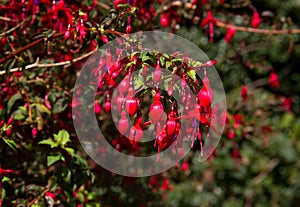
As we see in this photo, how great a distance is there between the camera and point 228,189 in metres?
3.95

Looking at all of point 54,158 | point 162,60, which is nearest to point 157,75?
point 162,60

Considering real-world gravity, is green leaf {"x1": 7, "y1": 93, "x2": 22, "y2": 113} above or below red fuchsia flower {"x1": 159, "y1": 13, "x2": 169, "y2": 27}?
above

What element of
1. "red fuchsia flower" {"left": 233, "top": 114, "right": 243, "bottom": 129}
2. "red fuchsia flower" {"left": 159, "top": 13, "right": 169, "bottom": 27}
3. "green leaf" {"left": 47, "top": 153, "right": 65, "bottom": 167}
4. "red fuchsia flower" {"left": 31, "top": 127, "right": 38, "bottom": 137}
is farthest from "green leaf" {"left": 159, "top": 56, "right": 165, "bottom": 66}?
"red fuchsia flower" {"left": 233, "top": 114, "right": 243, "bottom": 129}

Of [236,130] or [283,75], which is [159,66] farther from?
[283,75]

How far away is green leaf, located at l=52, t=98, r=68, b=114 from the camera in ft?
5.23

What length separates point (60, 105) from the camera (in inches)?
63.4

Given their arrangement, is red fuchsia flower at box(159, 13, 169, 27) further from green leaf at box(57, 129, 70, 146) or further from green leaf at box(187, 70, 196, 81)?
green leaf at box(187, 70, 196, 81)

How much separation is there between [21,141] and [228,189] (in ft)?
8.77

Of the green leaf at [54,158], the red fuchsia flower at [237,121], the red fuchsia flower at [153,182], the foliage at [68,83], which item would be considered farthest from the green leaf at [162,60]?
the red fuchsia flower at [237,121]

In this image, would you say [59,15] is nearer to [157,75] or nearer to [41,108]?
[41,108]

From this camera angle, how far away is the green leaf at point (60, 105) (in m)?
1.59

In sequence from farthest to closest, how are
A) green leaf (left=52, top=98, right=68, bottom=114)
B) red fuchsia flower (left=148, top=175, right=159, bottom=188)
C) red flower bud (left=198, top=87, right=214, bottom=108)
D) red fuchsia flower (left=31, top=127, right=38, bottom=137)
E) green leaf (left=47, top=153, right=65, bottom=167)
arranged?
1. red fuchsia flower (left=148, top=175, right=159, bottom=188)
2. green leaf (left=52, top=98, right=68, bottom=114)
3. red fuchsia flower (left=31, top=127, right=38, bottom=137)
4. green leaf (left=47, top=153, right=65, bottom=167)
5. red flower bud (left=198, top=87, right=214, bottom=108)

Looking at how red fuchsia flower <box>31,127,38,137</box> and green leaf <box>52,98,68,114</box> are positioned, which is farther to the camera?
green leaf <box>52,98,68,114</box>

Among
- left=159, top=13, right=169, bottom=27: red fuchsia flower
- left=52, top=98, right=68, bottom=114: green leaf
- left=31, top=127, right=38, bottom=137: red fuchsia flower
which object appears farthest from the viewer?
left=159, top=13, right=169, bottom=27: red fuchsia flower
